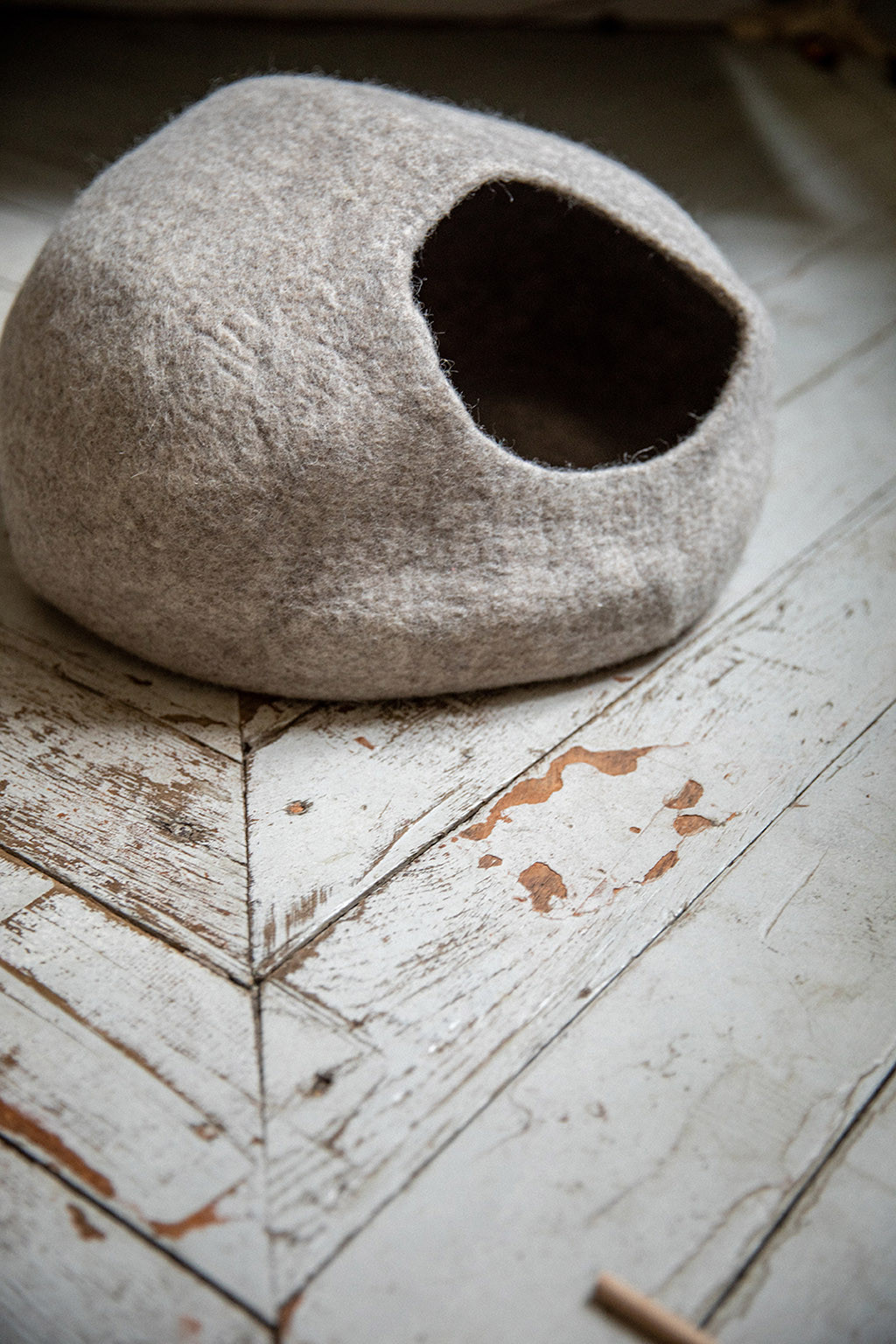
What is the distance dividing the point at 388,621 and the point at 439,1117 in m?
0.30

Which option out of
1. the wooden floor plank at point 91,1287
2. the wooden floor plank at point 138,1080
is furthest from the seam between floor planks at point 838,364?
the wooden floor plank at point 91,1287

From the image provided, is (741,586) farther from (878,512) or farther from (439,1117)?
(439,1117)

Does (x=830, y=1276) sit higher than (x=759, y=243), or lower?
lower

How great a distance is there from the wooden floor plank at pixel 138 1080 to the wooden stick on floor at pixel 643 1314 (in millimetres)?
141

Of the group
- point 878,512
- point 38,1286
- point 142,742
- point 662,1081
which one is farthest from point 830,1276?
point 878,512

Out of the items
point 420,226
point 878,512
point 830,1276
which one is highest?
point 420,226

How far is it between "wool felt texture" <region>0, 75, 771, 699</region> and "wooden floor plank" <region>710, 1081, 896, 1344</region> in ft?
1.19

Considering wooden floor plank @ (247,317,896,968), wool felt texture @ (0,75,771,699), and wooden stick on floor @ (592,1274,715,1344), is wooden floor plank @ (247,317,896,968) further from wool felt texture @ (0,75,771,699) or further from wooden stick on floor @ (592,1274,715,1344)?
wooden stick on floor @ (592,1274,715,1344)

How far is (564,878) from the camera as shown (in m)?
0.63

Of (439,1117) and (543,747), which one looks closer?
(439,1117)

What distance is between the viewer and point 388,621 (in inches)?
26.6

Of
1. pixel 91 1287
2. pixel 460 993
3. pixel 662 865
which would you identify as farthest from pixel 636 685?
pixel 91 1287

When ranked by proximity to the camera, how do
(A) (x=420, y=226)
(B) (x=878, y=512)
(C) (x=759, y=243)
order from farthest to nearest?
(C) (x=759, y=243)
(B) (x=878, y=512)
(A) (x=420, y=226)

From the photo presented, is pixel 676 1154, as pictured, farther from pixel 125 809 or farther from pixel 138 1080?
pixel 125 809
